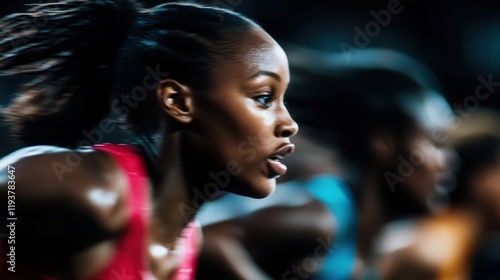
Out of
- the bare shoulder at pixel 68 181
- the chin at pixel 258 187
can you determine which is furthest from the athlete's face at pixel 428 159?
the bare shoulder at pixel 68 181

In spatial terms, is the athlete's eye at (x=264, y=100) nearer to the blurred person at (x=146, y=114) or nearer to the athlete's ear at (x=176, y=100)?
the blurred person at (x=146, y=114)

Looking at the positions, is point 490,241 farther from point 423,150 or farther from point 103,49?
point 103,49

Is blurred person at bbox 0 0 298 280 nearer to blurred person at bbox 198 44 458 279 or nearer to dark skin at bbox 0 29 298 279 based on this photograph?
dark skin at bbox 0 29 298 279

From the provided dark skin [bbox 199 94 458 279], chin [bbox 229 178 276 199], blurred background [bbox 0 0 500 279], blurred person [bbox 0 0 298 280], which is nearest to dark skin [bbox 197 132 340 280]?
dark skin [bbox 199 94 458 279]

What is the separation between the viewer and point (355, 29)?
2729mm

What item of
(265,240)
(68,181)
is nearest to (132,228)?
(68,181)

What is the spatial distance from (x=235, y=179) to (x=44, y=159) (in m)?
0.34

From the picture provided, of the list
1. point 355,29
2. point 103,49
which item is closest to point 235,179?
point 103,49
